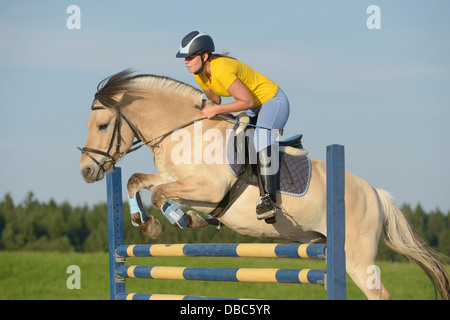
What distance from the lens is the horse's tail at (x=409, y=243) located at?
16.0 feet

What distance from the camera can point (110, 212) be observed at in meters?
5.16

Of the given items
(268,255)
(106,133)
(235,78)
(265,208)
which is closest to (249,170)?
(265,208)

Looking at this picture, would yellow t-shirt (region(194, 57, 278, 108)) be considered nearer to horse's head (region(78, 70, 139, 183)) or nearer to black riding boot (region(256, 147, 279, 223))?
black riding boot (region(256, 147, 279, 223))

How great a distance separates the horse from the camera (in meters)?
4.41

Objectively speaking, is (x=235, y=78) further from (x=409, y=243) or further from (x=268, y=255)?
(x=409, y=243)

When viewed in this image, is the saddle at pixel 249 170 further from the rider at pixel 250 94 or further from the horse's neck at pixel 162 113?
the horse's neck at pixel 162 113

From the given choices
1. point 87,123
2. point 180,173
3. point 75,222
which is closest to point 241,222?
point 180,173

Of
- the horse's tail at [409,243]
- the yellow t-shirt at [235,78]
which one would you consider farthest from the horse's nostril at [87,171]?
the horse's tail at [409,243]

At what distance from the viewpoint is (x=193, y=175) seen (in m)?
4.36

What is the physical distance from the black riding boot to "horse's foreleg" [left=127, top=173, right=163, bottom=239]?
2.91ft

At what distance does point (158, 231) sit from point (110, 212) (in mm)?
850

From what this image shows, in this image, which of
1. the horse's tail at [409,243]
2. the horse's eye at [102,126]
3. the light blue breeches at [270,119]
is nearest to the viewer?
the light blue breeches at [270,119]

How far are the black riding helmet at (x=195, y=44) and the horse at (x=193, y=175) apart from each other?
0.53m

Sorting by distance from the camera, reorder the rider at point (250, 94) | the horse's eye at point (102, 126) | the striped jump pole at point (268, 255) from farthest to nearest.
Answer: the horse's eye at point (102, 126) < the rider at point (250, 94) < the striped jump pole at point (268, 255)
